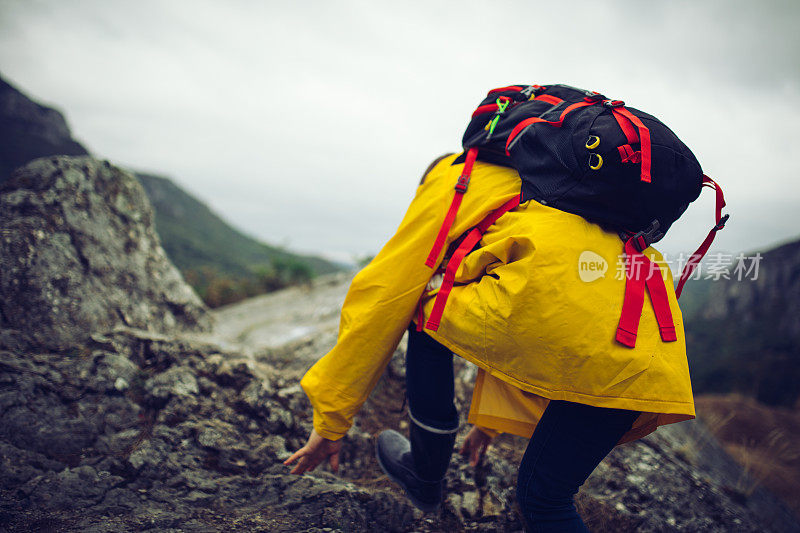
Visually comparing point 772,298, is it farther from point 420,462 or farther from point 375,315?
point 375,315

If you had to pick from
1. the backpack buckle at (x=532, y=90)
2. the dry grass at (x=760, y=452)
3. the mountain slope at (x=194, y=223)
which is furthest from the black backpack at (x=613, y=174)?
the mountain slope at (x=194, y=223)

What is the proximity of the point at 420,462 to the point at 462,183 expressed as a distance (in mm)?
1279

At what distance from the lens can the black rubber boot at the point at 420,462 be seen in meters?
1.57

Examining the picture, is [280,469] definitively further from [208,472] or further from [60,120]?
[60,120]

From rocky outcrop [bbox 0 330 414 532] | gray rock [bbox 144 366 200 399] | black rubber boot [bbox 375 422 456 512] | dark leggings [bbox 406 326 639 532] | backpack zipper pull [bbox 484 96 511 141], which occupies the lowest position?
rocky outcrop [bbox 0 330 414 532]

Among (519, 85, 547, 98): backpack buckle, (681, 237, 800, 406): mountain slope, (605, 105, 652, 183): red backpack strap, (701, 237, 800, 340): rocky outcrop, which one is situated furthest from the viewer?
(701, 237, 800, 340): rocky outcrop

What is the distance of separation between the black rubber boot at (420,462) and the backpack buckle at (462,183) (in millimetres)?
1060

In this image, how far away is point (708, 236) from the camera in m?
1.20

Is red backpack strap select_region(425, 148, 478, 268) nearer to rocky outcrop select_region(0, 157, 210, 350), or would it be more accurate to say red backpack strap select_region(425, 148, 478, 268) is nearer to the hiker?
the hiker

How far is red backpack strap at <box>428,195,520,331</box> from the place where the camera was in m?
1.26

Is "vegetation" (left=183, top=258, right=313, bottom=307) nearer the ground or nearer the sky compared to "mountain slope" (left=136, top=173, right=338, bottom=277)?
nearer the sky

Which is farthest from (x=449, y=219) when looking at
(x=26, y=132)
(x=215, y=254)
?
(x=215, y=254)

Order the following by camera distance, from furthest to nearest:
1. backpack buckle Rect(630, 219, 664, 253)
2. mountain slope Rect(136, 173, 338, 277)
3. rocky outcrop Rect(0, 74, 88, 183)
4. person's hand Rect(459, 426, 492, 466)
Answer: mountain slope Rect(136, 173, 338, 277)
rocky outcrop Rect(0, 74, 88, 183)
person's hand Rect(459, 426, 492, 466)
backpack buckle Rect(630, 219, 664, 253)

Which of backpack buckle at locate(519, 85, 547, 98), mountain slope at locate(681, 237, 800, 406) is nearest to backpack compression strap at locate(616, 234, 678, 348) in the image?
backpack buckle at locate(519, 85, 547, 98)
